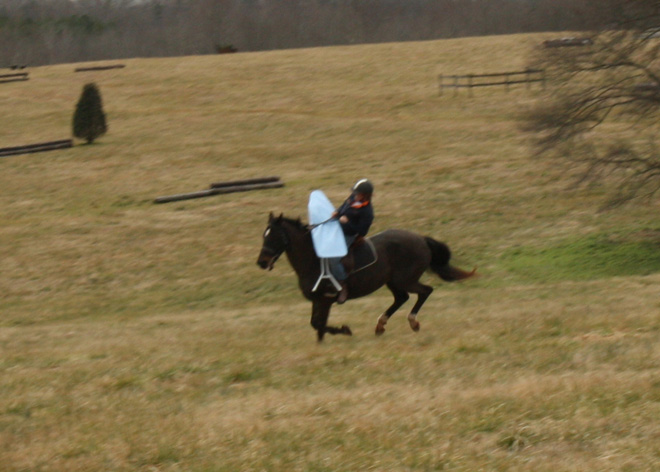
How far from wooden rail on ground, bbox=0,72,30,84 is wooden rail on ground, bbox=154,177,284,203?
42.3 m

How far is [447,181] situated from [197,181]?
11.2 meters

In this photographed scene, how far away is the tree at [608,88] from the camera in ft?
83.0

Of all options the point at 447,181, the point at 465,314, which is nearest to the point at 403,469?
the point at 465,314

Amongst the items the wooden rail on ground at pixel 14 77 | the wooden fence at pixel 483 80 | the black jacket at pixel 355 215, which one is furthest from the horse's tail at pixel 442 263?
the wooden rail on ground at pixel 14 77

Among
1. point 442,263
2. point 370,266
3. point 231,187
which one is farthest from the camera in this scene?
point 231,187

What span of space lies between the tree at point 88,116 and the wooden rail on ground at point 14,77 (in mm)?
27387

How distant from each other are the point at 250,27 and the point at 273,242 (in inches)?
5156

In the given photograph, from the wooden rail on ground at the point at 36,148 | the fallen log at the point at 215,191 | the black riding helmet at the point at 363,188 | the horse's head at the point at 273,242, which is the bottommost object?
the fallen log at the point at 215,191

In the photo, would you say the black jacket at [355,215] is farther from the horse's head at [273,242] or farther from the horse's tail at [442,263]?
the horse's tail at [442,263]

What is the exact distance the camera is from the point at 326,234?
1331 cm

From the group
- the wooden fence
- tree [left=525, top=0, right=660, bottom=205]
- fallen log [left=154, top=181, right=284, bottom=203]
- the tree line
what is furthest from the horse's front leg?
the tree line

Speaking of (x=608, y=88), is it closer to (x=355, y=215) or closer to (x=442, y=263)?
(x=442, y=263)

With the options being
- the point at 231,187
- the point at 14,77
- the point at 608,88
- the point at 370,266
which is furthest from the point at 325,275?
the point at 14,77

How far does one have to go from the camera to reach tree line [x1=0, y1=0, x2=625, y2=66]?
129 metres
